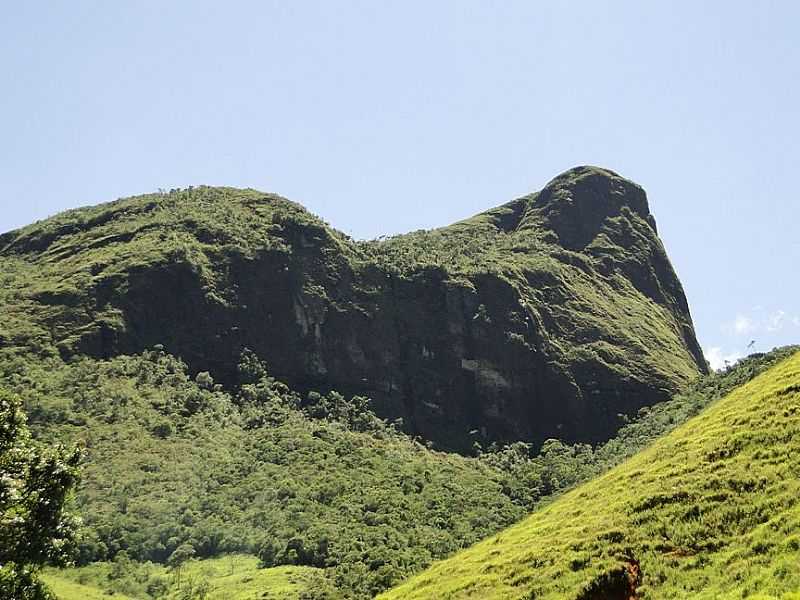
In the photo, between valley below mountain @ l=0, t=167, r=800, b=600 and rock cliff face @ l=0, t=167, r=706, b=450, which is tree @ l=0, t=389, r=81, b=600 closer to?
valley below mountain @ l=0, t=167, r=800, b=600

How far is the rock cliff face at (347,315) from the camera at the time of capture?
141625mm

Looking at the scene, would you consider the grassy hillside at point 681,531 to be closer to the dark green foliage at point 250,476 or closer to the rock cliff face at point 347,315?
the dark green foliage at point 250,476

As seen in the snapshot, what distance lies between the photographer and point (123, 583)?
77.7 metres

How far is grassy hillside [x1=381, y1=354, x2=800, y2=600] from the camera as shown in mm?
28312

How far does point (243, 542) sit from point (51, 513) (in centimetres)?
6357

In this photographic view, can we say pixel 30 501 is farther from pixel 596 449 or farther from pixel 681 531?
pixel 596 449

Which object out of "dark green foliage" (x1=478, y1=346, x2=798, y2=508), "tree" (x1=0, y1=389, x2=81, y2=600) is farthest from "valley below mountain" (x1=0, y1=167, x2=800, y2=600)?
"dark green foliage" (x1=478, y1=346, x2=798, y2=508)

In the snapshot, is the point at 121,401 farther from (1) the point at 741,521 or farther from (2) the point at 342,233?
(1) the point at 741,521

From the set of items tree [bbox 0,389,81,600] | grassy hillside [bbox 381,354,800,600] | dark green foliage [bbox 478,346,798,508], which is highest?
tree [bbox 0,389,81,600]

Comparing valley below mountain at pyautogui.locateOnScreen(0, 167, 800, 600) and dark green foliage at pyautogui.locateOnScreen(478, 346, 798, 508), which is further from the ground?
valley below mountain at pyautogui.locateOnScreen(0, 167, 800, 600)

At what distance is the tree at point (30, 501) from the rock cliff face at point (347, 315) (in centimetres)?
10256

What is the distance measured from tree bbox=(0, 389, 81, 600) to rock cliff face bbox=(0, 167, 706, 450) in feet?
336

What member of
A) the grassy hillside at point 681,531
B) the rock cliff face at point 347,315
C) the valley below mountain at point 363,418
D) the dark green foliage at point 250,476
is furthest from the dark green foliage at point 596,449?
the grassy hillside at point 681,531

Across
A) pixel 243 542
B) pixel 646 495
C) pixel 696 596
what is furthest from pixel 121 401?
pixel 696 596
